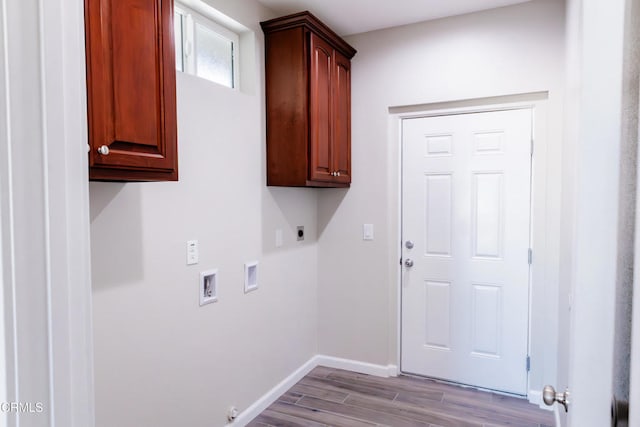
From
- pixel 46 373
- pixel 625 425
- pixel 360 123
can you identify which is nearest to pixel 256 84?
pixel 360 123

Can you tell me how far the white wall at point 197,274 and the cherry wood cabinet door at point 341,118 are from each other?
0.40 m

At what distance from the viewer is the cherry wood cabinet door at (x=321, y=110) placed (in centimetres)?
255

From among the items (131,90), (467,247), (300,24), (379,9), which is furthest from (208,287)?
(379,9)

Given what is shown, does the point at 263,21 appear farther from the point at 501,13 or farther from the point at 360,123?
the point at 501,13

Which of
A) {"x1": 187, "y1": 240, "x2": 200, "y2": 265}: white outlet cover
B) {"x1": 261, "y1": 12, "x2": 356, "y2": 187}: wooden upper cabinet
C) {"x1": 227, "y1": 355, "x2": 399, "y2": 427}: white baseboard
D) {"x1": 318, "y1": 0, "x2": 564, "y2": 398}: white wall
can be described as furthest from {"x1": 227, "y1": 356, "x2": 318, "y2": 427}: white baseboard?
{"x1": 261, "y1": 12, "x2": 356, "y2": 187}: wooden upper cabinet

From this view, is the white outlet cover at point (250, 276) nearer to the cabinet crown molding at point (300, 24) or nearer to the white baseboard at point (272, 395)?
the white baseboard at point (272, 395)

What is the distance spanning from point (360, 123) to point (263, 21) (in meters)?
1.05

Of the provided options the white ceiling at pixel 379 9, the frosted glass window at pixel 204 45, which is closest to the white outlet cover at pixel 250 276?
the frosted glass window at pixel 204 45

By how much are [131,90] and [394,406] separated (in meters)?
2.45

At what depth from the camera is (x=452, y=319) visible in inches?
116

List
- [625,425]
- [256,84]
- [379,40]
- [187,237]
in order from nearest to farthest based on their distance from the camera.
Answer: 1. [625,425]
2. [187,237]
3. [256,84]
4. [379,40]

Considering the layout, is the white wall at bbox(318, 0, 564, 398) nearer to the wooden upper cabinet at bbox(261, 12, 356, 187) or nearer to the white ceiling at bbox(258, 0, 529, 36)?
the white ceiling at bbox(258, 0, 529, 36)

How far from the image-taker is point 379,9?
2.65 metres

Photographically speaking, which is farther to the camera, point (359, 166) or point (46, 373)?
point (359, 166)
